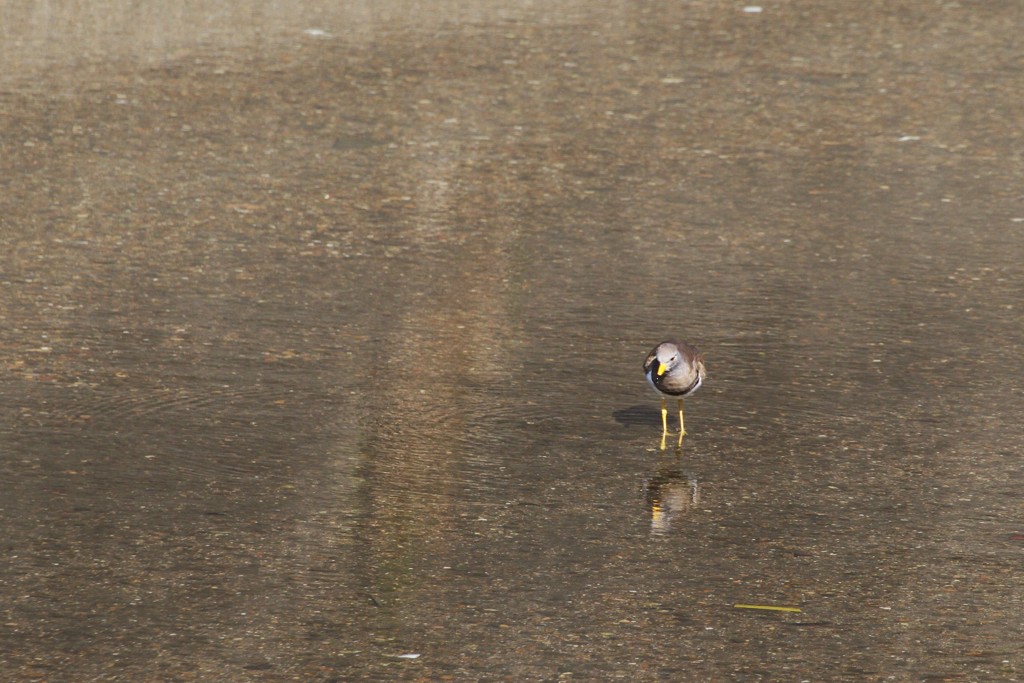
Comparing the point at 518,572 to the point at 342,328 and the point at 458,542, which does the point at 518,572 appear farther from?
the point at 342,328

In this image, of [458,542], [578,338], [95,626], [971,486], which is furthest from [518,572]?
[578,338]

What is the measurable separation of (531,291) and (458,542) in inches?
110

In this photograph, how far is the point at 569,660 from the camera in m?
4.49

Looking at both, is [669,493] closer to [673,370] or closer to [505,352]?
[673,370]

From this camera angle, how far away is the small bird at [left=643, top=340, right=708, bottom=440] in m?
6.14

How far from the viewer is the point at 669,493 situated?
18.9ft

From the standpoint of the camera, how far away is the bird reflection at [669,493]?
5539 millimetres

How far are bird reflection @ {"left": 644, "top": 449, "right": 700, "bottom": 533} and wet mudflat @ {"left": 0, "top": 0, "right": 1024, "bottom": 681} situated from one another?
0.7 inches

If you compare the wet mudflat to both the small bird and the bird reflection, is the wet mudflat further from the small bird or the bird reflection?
the small bird

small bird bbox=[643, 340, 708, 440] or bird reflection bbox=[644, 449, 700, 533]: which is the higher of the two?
small bird bbox=[643, 340, 708, 440]

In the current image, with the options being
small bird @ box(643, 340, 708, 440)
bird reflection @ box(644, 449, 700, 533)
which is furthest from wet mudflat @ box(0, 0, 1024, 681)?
small bird @ box(643, 340, 708, 440)

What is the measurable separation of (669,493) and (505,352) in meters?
1.58

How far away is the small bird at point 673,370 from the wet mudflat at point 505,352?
0.24 m

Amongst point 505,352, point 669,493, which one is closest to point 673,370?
point 669,493
